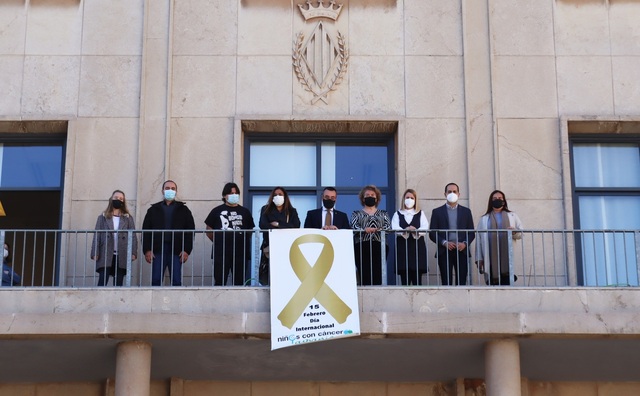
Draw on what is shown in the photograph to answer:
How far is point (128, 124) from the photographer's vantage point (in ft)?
65.6

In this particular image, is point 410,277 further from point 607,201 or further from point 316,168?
point 607,201

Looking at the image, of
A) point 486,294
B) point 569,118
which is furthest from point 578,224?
point 486,294

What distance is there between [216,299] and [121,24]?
18.9 ft

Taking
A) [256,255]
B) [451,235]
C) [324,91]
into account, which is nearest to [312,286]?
[256,255]

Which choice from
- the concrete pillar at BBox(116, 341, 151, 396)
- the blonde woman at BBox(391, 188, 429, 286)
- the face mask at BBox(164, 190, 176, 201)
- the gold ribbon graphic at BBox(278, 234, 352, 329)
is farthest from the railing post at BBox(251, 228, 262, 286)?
the blonde woman at BBox(391, 188, 429, 286)

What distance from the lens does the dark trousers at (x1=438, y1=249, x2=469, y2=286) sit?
17828 mm

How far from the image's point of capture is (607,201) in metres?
20.4

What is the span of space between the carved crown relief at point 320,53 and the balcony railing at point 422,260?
2971 millimetres

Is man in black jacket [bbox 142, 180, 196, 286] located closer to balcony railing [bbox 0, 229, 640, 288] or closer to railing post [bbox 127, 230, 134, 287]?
balcony railing [bbox 0, 229, 640, 288]

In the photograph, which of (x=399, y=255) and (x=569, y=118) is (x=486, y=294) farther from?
(x=569, y=118)

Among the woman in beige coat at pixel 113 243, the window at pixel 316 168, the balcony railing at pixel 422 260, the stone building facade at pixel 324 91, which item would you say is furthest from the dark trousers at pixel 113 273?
the window at pixel 316 168

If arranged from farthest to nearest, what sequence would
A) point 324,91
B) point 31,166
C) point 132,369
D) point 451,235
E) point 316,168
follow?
point 31,166, point 316,168, point 324,91, point 451,235, point 132,369

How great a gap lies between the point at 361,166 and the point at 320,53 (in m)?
1.96

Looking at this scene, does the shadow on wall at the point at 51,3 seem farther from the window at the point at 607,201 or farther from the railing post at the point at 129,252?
the window at the point at 607,201
